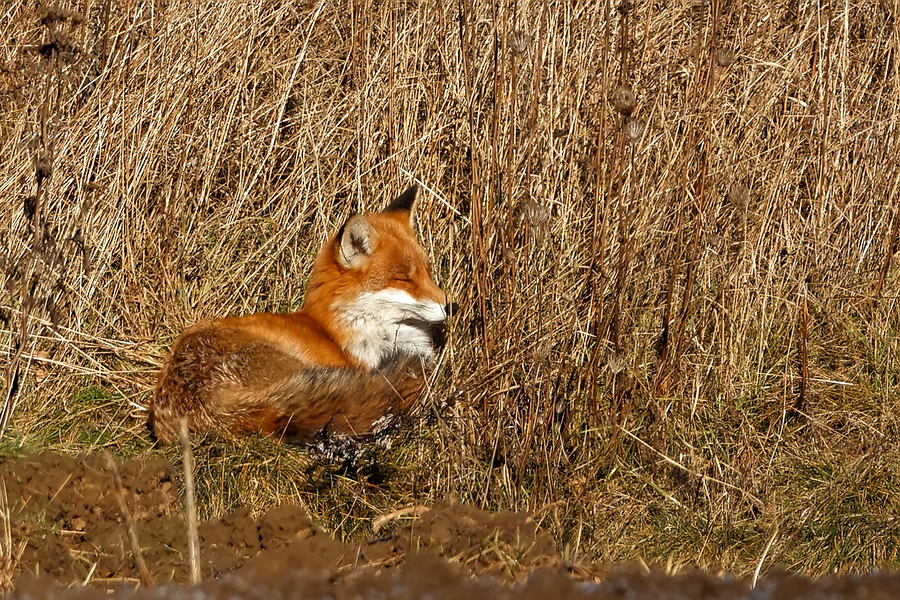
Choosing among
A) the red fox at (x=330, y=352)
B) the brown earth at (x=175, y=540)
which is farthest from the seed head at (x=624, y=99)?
the brown earth at (x=175, y=540)

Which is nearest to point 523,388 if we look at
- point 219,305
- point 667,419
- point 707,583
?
point 667,419

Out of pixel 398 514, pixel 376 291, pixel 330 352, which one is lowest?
pixel 398 514

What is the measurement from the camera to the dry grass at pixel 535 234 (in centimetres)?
416

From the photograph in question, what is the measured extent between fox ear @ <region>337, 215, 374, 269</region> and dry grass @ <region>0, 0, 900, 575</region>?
21.5 inches

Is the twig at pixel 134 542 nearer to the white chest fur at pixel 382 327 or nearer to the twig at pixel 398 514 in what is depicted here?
the twig at pixel 398 514

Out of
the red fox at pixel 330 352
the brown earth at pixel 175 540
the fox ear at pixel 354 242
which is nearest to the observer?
the brown earth at pixel 175 540

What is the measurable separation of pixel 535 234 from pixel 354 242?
4.15 ft

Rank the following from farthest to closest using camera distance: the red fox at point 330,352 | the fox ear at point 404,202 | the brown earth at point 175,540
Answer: the fox ear at point 404,202
the red fox at point 330,352
the brown earth at point 175,540

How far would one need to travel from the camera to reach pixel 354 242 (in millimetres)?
4852

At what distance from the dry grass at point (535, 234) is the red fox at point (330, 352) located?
20 cm

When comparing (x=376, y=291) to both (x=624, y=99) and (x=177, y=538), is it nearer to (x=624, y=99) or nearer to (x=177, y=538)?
(x=624, y=99)

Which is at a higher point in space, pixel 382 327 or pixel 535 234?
pixel 535 234

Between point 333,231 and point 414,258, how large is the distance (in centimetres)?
81

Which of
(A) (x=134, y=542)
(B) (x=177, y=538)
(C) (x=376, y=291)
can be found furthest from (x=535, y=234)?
(A) (x=134, y=542)
